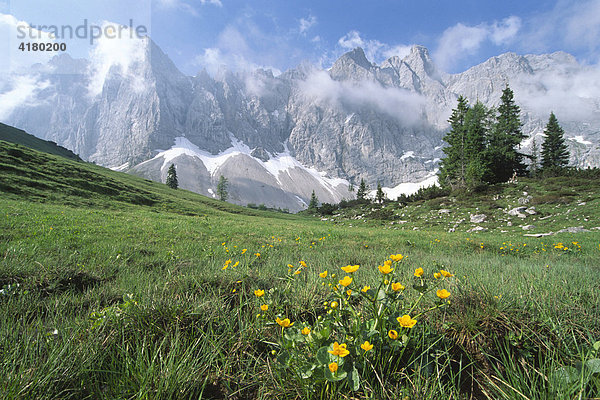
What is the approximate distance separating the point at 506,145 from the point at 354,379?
46519mm

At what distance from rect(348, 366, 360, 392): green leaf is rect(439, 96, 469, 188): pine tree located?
3712cm

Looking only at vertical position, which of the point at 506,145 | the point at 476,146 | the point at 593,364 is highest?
the point at 506,145

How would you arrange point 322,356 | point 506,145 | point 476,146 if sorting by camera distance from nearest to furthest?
point 322,356 < point 476,146 < point 506,145

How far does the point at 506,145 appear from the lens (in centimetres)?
3488

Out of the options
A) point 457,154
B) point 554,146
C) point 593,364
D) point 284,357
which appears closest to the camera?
point 593,364

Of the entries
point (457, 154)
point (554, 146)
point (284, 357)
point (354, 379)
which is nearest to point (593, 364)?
point (354, 379)

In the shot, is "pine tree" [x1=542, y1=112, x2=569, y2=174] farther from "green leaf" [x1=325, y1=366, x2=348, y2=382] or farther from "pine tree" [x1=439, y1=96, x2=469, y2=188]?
"green leaf" [x1=325, y1=366, x2=348, y2=382]

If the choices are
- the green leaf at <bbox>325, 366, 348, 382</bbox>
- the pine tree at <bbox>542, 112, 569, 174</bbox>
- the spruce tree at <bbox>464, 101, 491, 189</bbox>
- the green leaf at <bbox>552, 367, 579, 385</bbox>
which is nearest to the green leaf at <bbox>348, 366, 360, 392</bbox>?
the green leaf at <bbox>325, 366, 348, 382</bbox>

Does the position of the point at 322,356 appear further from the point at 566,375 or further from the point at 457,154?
the point at 457,154

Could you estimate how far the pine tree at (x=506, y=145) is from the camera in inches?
1299

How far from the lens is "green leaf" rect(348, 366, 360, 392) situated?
117 centimetres

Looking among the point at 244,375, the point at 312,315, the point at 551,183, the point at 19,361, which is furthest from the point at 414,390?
the point at 551,183

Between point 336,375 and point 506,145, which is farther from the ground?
point 506,145

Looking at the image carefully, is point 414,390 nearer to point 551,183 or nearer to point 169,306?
point 169,306
